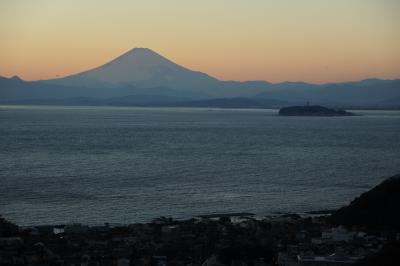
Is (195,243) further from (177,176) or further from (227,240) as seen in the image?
(177,176)

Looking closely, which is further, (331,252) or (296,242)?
(296,242)

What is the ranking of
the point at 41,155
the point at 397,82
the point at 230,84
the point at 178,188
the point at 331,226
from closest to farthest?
the point at 331,226 → the point at 178,188 → the point at 41,155 → the point at 397,82 → the point at 230,84

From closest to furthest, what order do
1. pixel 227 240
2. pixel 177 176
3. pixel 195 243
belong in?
pixel 195 243, pixel 227 240, pixel 177 176

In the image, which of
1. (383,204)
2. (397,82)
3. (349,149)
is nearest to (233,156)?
(349,149)

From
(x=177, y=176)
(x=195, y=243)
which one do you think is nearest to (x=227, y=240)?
(x=195, y=243)

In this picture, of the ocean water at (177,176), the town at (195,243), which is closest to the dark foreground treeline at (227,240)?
the town at (195,243)

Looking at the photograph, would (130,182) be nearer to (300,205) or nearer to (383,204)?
(300,205)

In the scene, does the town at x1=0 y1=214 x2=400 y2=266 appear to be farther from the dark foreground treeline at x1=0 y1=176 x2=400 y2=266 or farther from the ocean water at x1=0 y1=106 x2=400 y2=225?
the ocean water at x1=0 y1=106 x2=400 y2=225

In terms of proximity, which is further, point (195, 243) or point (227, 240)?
point (227, 240)
